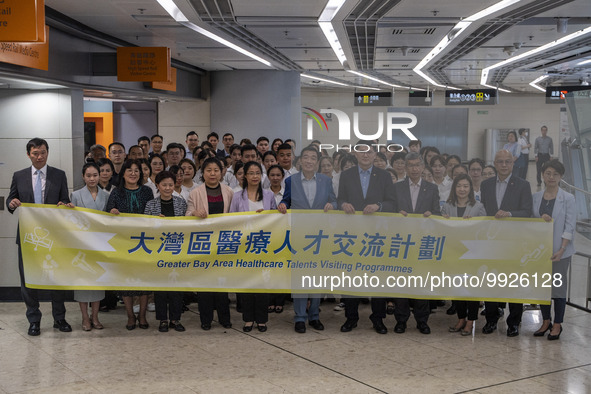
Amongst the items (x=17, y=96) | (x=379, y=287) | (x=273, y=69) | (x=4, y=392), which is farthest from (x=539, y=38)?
(x=4, y=392)

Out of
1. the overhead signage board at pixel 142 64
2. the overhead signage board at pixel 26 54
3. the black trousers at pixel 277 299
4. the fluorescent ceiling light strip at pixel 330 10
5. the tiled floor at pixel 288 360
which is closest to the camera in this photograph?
the tiled floor at pixel 288 360

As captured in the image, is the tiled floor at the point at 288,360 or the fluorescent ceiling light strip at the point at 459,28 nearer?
the tiled floor at the point at 288,360

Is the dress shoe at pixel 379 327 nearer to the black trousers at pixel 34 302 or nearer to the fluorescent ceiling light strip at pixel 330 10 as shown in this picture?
the black trousers at pixel 34 302

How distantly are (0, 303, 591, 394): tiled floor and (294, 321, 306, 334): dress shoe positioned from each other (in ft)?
0.20

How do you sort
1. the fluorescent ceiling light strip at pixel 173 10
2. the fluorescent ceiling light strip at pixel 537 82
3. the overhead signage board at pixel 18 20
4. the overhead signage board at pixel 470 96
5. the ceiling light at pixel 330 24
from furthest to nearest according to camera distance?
1. the fluorescent ceiling light strip at pixel 537 82
2. the overhead signage board at pixel 470 96
3. the ceiling light at pixel 330 24
4. the fluorescent ceiling light strip at pixel 173 10
5. the overhead signage board at pixel 18 20

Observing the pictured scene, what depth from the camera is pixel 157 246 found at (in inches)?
254

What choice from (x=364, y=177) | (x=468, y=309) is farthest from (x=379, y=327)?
(x=364, y=177)

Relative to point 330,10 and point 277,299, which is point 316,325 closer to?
point 277,299

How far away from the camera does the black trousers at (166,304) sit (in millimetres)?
6566

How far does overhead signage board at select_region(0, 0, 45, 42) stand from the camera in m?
5.80

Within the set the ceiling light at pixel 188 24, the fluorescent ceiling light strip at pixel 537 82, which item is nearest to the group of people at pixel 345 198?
the ceiling light at pixel 188 24

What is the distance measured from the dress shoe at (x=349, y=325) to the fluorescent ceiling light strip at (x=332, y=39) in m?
5.40

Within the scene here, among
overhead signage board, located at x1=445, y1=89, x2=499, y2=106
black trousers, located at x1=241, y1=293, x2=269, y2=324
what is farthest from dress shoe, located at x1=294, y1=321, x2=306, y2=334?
Result: overhead signage board, located at x1=445, y1=89, x2=499, y2=106

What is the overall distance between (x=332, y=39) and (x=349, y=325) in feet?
23.8
